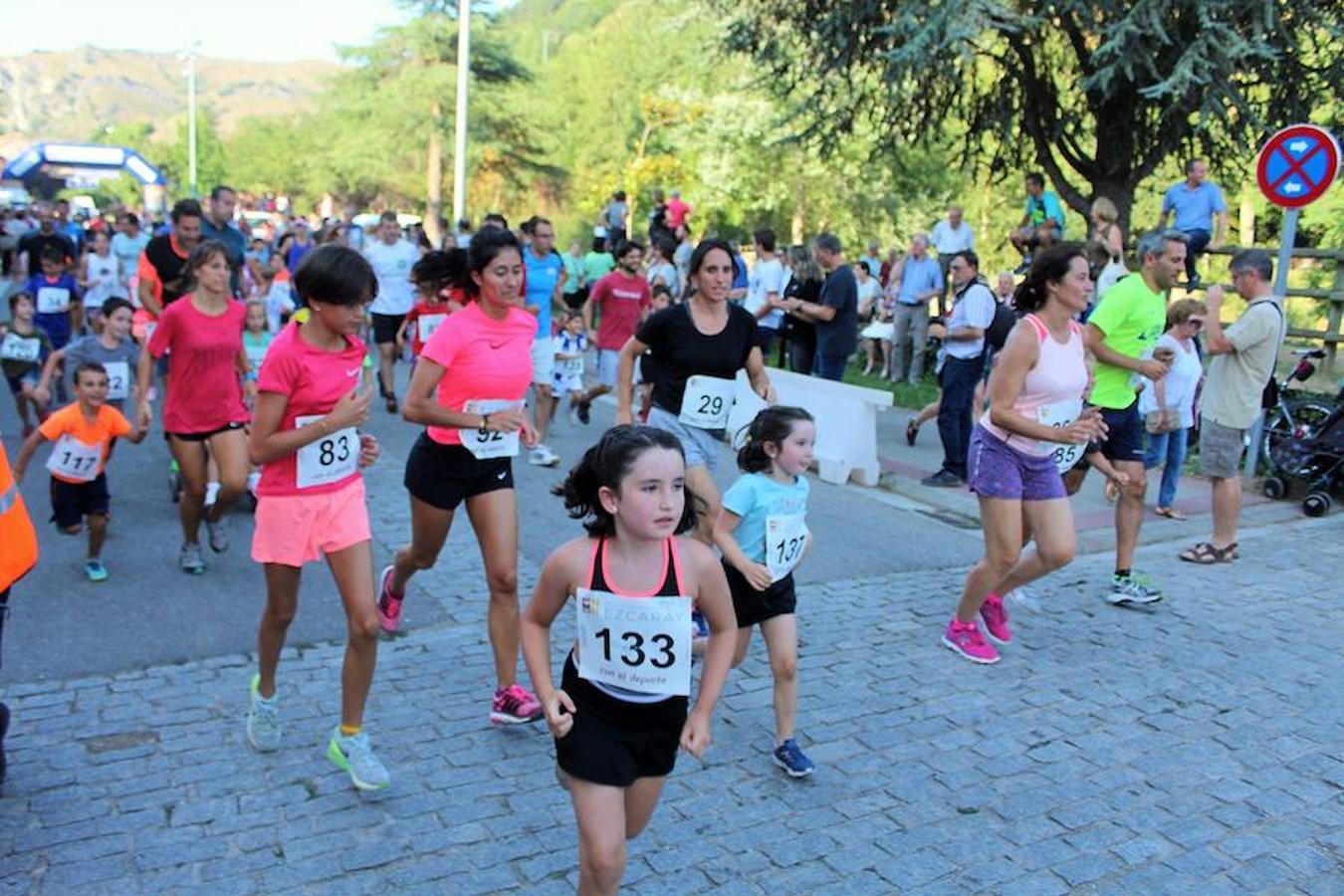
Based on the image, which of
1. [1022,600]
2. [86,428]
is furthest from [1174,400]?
[86,428]

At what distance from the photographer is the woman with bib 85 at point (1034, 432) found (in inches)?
202

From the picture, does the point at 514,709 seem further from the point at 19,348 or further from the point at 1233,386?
the point at 19,348

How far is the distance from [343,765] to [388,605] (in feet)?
4.47

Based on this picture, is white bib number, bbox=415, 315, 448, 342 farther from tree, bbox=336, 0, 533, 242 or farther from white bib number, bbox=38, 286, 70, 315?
tree, bbox=336, 0, 533, 242

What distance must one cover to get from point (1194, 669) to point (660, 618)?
3732 millimetres

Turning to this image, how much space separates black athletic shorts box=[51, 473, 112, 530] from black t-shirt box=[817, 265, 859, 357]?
6.61 m

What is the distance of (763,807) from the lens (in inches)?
156

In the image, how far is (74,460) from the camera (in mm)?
6168

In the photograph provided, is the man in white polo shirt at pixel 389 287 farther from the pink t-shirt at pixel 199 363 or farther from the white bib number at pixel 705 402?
the white bib number at pixel 705 402

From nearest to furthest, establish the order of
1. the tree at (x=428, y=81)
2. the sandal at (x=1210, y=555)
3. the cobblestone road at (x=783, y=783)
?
the cobblestone road at (x=783, y=783) < the sandal at (x=1210, y=555) < the tree at (x=428, y=81)

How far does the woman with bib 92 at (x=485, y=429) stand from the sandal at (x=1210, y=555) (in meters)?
5.00

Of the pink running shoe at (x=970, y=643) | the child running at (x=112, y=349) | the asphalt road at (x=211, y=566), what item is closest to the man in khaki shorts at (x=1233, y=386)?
the asphalt road at (x=211, y=566)

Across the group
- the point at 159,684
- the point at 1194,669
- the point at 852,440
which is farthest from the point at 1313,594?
the point at 159,684

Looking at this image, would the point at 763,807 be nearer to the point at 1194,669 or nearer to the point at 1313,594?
the point at 1194,669
